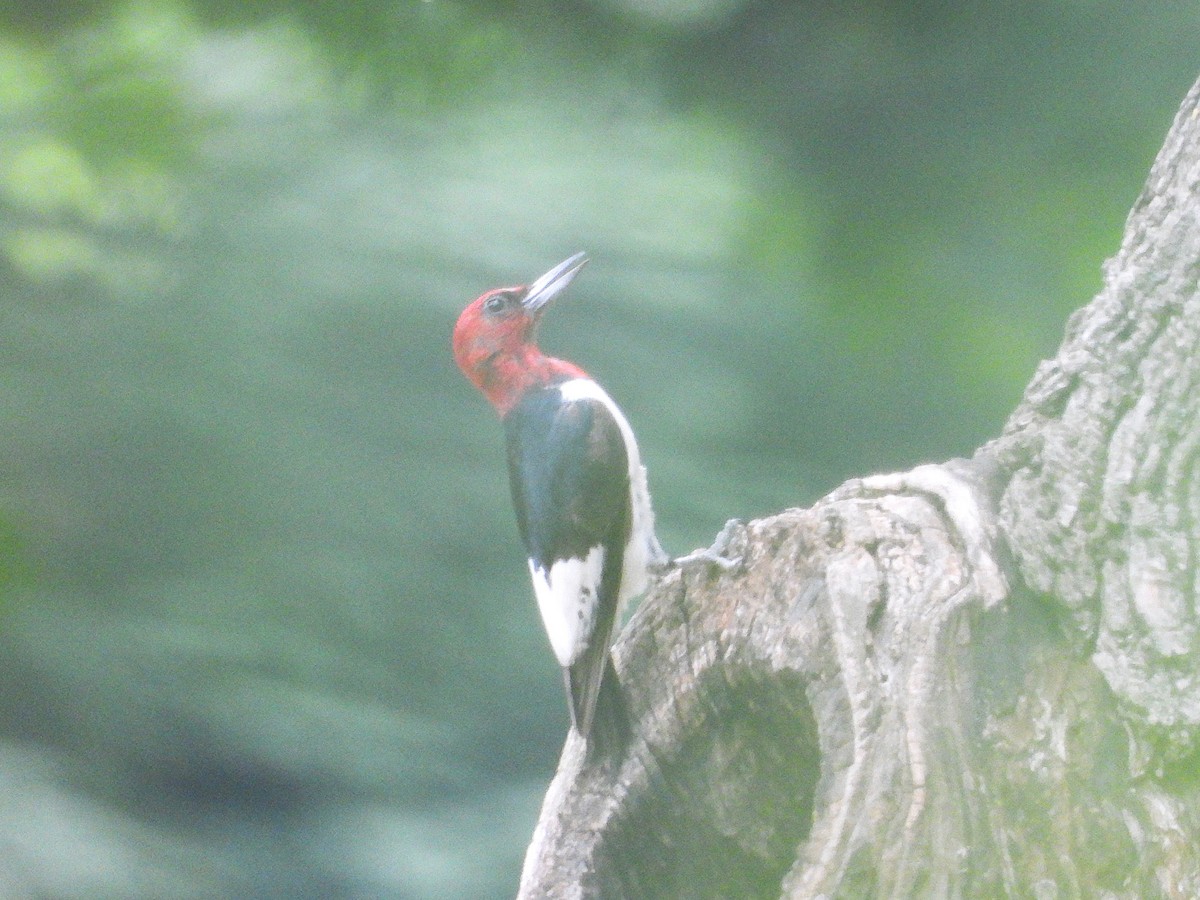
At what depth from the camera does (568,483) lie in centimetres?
177

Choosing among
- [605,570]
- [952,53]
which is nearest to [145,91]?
[605,570]

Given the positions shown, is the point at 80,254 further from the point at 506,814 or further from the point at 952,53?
the point at 952,53

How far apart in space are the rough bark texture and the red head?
60cm

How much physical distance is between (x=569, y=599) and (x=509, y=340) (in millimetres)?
499

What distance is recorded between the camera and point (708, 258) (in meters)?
1.77

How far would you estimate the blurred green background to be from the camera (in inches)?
67.6

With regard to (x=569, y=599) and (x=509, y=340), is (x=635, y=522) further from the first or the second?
(x=509, y=340)

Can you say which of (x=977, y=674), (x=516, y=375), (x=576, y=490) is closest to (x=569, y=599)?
(x=576, y=490)

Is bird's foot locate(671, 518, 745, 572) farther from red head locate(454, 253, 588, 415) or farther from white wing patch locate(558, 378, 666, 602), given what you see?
red head locate(454, 253, 588, 415)

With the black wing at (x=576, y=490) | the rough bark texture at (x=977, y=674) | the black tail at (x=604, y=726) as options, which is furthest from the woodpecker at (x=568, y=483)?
the rough bark texture at (x=977, y=674)

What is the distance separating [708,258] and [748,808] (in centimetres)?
80

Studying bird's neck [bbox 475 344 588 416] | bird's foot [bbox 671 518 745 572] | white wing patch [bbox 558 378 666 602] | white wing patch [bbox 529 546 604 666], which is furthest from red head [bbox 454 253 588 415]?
bird's foot [bbox 671 518 745 572]

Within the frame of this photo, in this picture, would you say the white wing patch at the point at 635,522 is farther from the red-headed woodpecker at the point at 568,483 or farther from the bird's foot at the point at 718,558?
the bird's foot at the point at 718,558

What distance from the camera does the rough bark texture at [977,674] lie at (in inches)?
40.0
